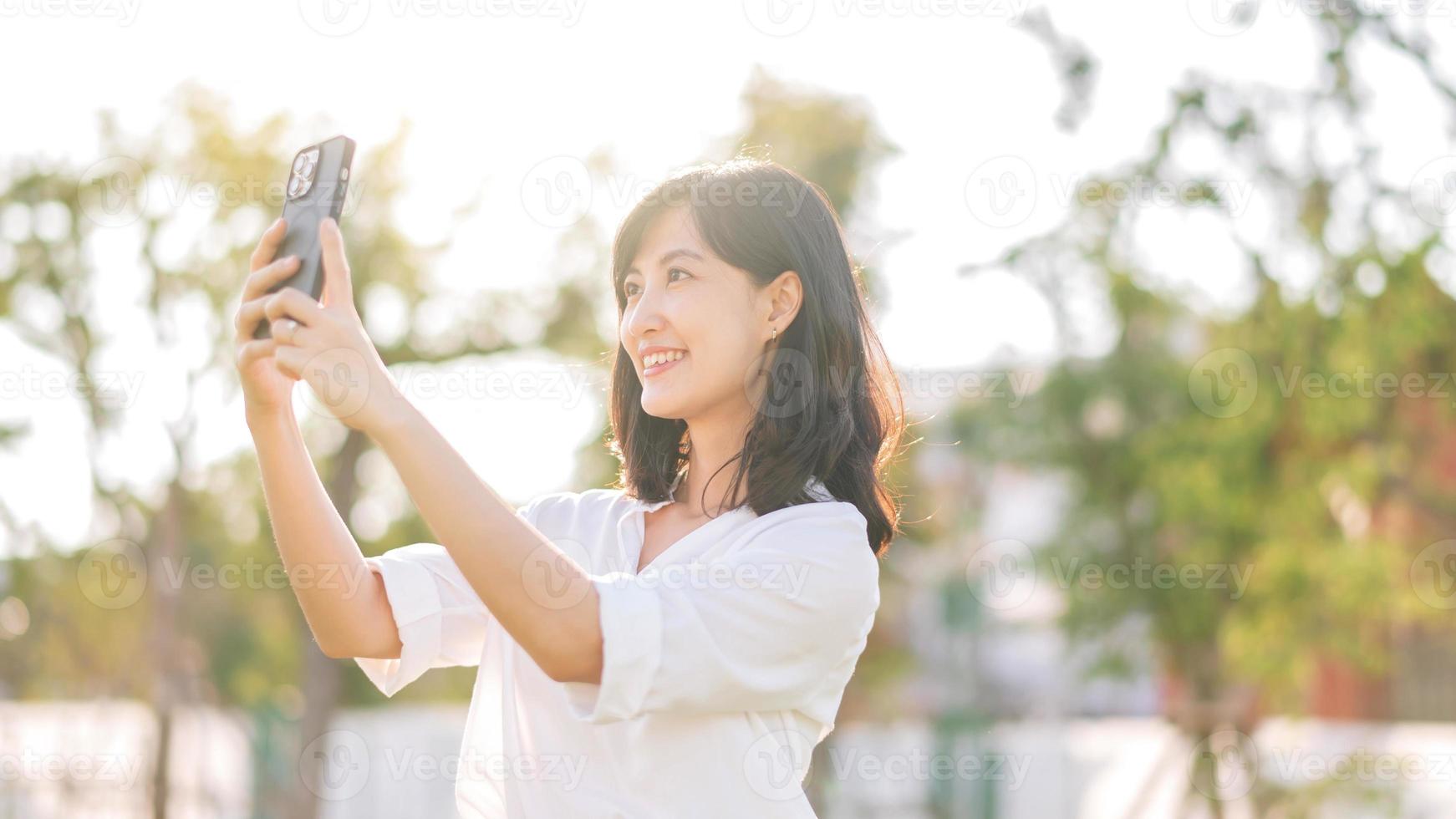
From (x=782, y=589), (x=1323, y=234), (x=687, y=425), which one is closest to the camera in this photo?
(x=782, y=589)

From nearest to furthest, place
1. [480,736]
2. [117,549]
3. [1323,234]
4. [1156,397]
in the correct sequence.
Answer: [480,736] → [1323,234] → [1156,397] → [117,549]

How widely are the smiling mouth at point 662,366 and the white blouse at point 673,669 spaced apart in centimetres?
23

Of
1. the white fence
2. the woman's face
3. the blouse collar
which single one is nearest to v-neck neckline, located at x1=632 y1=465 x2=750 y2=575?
the blouse collar

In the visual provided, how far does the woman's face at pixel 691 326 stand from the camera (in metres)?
2.08

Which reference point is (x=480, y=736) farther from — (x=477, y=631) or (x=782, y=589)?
(x=782, y=589)

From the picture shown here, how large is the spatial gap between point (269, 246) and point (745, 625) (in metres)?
0.72

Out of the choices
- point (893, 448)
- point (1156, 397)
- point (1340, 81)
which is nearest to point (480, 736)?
point (893, 448)

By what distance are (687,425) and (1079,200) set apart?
→ 5375 mm

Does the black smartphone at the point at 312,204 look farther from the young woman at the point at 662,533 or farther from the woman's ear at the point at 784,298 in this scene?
the woman's ear at the point at 784,298

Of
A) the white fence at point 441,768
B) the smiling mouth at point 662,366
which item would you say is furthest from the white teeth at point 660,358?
the white fence at point 441,768

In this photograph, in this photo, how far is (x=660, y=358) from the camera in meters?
2.10

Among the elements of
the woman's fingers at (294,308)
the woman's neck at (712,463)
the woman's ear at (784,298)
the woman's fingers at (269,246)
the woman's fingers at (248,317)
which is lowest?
the woman's neck at (712,463)

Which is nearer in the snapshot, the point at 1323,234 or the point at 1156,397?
the point at 1323,234

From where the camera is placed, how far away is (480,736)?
6.66ft
